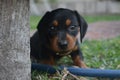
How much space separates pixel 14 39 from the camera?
3.37 meters

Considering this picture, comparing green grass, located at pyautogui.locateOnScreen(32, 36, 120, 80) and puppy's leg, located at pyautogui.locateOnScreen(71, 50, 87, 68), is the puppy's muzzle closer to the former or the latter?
green grass, located at pyautogui.locateOnScreen(32, 36, 120, 80)

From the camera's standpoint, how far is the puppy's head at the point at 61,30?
386cm

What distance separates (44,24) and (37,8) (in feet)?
48.1

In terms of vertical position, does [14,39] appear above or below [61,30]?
above

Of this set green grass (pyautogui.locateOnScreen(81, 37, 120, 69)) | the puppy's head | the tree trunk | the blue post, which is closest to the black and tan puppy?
the puppy's head

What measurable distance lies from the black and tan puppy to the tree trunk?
1.71ft

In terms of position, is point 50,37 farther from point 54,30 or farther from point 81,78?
point 81,78

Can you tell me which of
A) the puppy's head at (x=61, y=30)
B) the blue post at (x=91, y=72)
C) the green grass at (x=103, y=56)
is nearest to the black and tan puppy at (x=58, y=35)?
the puppy's head at (x=61, y=30)

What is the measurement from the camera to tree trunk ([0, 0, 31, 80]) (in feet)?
10.9

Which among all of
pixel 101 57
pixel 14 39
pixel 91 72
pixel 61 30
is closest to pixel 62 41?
pixel 61 30

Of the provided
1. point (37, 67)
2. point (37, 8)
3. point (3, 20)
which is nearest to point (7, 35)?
point (3, 20)

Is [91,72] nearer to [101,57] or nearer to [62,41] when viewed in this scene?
[62,41]

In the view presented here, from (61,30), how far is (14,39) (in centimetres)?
74

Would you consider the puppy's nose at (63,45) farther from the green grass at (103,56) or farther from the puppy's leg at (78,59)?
the green grass at (103,56)
